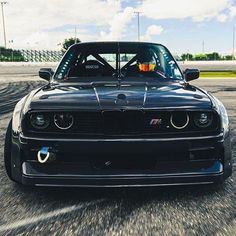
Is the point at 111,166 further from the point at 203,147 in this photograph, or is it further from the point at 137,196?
the point at 203,147

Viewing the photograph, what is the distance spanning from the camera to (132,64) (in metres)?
4.78

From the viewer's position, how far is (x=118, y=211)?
313cm

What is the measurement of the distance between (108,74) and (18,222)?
6.99 feet

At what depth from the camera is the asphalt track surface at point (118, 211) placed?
280cm

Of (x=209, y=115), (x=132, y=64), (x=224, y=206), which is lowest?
(x=224, y=206)

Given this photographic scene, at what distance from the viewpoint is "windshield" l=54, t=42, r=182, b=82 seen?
460cm

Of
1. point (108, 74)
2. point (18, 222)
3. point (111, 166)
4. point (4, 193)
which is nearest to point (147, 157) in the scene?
point (111, 166)

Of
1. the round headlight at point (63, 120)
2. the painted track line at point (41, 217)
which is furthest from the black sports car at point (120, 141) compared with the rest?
the painted track line at point (41, 217)

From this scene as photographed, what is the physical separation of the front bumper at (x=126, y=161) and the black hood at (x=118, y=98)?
0.26 meters

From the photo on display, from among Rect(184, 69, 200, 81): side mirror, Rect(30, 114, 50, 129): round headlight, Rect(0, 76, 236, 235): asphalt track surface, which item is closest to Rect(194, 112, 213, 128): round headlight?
Rect(0, 76, 236, 235): asphalt track surface

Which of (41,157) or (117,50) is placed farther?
(117,50)

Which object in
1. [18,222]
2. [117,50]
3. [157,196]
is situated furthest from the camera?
[117,50]

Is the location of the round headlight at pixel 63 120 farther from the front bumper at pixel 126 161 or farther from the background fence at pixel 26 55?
the background fence at pixel 26 55

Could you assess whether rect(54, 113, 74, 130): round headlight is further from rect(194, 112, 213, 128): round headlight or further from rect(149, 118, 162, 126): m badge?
rect(194, 112, 213, 128): round headlight
